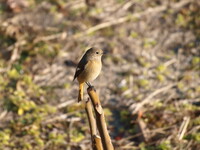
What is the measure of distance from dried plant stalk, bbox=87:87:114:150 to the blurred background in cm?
197

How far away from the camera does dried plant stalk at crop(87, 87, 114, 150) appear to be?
11.2 ft

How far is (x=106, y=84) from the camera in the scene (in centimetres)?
688

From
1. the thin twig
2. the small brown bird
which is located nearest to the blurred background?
the thin twig

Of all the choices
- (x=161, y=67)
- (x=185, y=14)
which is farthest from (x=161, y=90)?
(x=185, y=14)

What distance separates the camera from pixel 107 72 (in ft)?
23.4

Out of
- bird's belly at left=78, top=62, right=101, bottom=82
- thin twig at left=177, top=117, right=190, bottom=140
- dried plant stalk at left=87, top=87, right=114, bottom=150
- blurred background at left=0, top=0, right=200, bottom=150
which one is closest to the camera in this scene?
dried plant stalk at left=87, top=87, right=114, bottom=150

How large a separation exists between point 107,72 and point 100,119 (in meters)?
3.66

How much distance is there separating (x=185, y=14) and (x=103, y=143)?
5.22 metres

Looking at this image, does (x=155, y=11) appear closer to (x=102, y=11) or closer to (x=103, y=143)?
(x=102, y=11)

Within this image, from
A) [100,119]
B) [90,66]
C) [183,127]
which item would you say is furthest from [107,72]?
[100,119]

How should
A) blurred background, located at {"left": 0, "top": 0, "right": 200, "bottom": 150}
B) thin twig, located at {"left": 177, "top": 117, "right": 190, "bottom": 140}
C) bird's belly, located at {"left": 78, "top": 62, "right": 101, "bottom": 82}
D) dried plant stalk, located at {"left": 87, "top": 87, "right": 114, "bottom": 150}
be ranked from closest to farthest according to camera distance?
dried plant stalk, located at {"left": 87, "top": 87, "right": 114, "bottom": 150}, bird's belly, located at {"left": 78, "top": 62, "right": 101, "bottom": 82}, thin twig, located at {"left": 177, "top": 117, "right": 190, "bottom": 140}, blurred background, located at {"left": 0, "top": 0, "right": 200, "bottom": 150}

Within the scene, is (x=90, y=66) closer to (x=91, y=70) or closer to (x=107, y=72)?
(x=91, y=70)

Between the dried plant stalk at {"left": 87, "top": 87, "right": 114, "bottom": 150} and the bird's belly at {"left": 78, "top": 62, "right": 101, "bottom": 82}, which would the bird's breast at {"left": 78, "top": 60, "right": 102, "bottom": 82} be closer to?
the bird's belly at {"left": 78, "top": 62, "right": 101, "bottom": 82}

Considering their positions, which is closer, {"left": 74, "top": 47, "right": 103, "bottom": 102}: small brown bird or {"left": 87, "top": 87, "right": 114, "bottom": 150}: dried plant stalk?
{"left": 87, "top": 87, "right": 114, "bottom": 150}: dried plant stalk
